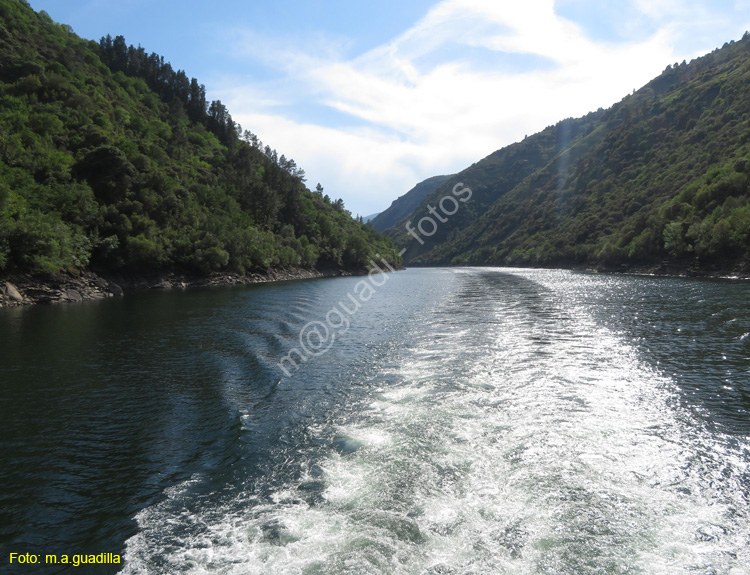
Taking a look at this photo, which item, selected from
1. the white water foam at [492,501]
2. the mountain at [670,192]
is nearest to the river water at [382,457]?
the white water foam at [492,501]

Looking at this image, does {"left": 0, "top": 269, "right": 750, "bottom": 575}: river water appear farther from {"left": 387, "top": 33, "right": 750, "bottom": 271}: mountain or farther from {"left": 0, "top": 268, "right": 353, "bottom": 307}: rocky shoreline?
{"left": 387, "top": 33, "right": 750, "bottom": 271}: mountain

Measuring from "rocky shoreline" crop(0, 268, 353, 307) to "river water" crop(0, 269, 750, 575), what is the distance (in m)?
22.6

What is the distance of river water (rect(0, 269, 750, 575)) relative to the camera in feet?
21.5

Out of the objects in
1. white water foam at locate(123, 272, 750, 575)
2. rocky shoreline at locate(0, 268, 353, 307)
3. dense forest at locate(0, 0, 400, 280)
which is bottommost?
white water foam at locate(123, 272, 750, 575)

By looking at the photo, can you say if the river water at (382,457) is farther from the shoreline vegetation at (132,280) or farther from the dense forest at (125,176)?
the dense forest at (125,176)

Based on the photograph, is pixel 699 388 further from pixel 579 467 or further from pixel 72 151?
pixel 72 151

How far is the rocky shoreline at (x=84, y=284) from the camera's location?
3699 cm

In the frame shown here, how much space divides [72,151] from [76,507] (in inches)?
2839

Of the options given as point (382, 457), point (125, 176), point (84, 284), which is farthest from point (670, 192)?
point (84, 284)

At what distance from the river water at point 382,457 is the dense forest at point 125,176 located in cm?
3408

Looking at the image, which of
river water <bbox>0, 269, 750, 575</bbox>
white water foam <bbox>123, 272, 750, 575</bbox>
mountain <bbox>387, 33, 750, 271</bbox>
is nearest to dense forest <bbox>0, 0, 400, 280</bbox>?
river water <bbox>0, 269, 750, 575</bbox>

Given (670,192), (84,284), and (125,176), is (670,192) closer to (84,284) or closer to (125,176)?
(125,176)

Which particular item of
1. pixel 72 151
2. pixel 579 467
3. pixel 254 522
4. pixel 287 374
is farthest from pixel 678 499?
pixel 72 151

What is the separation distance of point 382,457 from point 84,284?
48.2m
